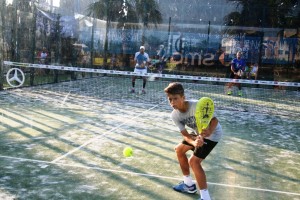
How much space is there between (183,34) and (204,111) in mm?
17413

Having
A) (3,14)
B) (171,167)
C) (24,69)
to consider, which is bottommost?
(171,167)

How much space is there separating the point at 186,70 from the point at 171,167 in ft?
51.2

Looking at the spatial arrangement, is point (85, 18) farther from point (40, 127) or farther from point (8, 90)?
point (40, 127)

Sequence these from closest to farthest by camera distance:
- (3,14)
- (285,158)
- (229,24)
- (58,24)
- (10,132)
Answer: (285,158)
(10,132)
(3,14)
(58,24)
(229,24)

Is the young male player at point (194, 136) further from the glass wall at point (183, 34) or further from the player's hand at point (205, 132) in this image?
the glass wall at point (183, 34)

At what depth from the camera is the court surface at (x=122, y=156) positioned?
497cm

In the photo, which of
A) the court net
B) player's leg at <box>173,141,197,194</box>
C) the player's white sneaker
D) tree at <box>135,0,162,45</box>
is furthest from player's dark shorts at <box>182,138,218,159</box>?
tree at <box>135,0,162,45</box>

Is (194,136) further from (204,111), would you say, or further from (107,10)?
(107,10)

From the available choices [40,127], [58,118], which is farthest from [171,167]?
[58,118]

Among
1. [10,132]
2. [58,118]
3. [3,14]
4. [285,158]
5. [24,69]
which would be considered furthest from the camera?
[24,69]

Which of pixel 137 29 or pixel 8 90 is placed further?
pixel 137 29

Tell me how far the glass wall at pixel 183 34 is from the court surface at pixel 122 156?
8958 mm

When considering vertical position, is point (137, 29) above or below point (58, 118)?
above

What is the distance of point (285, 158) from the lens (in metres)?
6.90
